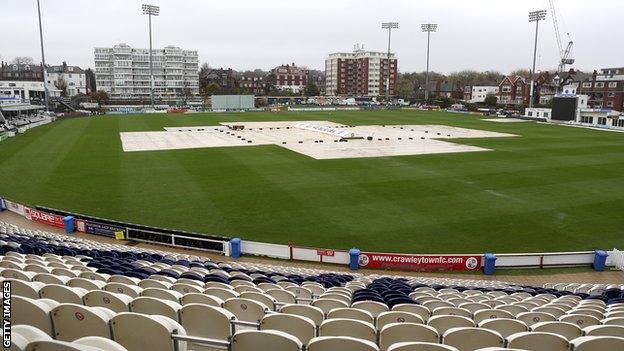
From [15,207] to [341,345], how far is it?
28603 mm

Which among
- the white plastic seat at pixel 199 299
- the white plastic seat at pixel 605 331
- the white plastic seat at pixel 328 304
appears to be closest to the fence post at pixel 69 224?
the white plastic seat at pixel 328 304

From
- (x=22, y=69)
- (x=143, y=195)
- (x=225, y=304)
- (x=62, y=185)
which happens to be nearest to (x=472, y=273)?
(x=225, y=304)

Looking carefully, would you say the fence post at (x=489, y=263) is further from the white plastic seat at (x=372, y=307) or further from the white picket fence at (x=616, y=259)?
the white plastic seat at (x=372, y=307)

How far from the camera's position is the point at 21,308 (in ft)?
17.8

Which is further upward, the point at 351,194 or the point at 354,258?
the point at 351,194

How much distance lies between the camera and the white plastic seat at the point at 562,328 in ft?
22.9

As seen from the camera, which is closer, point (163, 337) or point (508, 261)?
point (163, 337)

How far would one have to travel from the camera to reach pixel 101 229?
24.0 metres

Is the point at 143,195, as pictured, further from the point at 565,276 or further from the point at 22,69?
the point at 22,69

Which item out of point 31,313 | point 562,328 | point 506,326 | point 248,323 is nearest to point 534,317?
point 562,328

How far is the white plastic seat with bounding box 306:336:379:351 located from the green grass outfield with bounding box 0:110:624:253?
1739 centimetres

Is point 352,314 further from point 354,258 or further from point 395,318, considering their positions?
point 354,258

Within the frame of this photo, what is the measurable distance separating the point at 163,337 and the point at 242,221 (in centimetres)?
2056

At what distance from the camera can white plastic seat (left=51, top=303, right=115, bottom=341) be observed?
5273 mm
